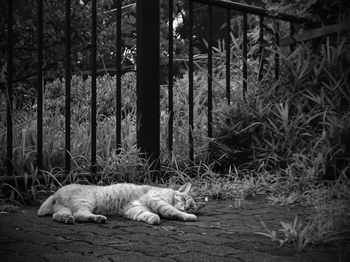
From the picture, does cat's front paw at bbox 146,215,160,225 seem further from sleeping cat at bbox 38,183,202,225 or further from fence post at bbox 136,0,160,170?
fence post at bbox 136,0,160,170

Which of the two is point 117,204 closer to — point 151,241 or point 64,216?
point 64,216

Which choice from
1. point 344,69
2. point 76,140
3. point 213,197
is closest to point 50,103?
point 76,140

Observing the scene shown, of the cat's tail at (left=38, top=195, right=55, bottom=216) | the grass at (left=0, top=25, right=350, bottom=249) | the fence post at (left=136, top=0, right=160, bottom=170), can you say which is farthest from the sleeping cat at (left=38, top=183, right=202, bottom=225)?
the fence post at (left=136, top=0, right=160, bottom=170)

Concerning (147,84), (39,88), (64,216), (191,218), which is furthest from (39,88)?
(191,218)

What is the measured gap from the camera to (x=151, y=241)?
239 cm

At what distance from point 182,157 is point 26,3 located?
1789 millimetres

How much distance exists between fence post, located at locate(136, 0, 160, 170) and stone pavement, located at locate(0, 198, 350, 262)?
1.08m

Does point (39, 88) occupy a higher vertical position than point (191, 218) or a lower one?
higher

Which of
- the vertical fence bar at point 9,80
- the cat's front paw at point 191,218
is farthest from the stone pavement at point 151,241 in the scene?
the vertical fence bar at point 9,80

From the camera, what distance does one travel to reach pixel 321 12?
491 centimetres

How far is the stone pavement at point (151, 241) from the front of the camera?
2066mm

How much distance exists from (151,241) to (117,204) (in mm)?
856

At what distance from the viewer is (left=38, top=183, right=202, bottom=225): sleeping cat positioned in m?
2.88

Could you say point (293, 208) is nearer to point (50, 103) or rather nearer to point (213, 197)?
point (213, 197)
